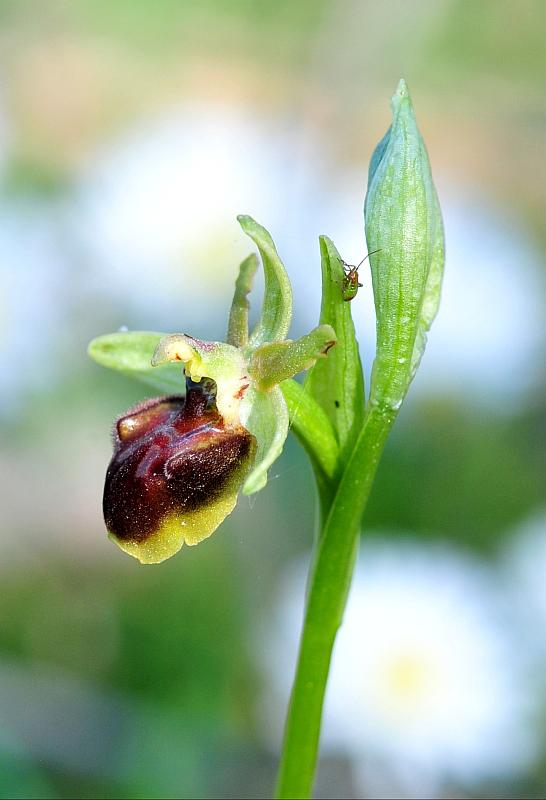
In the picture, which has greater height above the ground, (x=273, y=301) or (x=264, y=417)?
(x=273, y=301)

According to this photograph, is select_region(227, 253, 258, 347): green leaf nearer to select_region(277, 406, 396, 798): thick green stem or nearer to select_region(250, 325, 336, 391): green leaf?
select_region(250, 325, 336, 391): green leaf

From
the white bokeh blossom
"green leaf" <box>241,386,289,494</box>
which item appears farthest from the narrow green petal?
the white bokeh blossom

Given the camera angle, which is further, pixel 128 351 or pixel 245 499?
pixel 245 499

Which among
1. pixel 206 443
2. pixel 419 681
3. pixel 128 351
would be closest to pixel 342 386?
pixel 206 443

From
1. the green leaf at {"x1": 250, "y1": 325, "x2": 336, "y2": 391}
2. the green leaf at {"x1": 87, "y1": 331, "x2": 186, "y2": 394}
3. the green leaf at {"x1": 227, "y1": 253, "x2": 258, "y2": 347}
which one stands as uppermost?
the green leaf at {"x1": 227, "y1": 253, "x2": 258, "y2": 347}

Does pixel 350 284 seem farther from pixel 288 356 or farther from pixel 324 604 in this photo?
pixel 324 604

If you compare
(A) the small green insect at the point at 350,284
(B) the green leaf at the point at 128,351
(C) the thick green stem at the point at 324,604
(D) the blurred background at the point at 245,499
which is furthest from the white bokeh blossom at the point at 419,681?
(A) the small green insect at the point at 350,284
